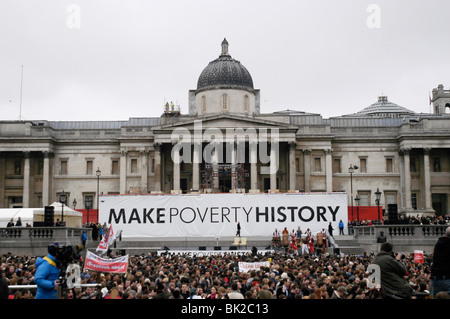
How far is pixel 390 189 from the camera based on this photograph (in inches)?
2751

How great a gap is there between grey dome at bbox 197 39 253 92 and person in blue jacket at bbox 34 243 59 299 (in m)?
59.9

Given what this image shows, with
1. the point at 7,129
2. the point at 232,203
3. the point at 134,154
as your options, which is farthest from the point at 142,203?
the point at 7,129

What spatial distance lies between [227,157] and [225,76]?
10.8m

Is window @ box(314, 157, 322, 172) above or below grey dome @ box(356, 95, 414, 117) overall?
below

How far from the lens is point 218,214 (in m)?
44.1

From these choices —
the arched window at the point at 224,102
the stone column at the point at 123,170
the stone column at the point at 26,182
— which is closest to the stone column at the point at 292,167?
the arched window at the point at 224,102

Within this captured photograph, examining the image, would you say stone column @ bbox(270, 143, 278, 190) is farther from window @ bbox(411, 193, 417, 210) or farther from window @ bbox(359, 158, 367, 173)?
window @ bbox(411, 193, 417, 210)

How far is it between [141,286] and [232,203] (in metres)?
29.9

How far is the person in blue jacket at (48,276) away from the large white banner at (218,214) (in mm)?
33759

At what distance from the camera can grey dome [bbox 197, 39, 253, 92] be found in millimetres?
69125

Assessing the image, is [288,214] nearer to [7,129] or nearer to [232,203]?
[232,203]

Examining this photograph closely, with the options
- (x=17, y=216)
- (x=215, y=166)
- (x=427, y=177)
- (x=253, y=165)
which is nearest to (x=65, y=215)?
(x=17, y=216)

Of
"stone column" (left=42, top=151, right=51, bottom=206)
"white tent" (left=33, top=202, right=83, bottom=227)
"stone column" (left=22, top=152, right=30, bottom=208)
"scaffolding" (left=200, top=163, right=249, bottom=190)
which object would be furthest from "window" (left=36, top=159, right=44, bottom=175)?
"scaffolding" (left=200, top=163, right=249, bottom=190)

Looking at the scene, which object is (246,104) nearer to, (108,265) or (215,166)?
(215,166)
